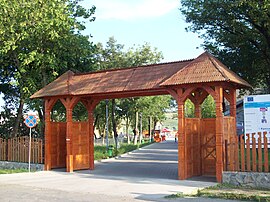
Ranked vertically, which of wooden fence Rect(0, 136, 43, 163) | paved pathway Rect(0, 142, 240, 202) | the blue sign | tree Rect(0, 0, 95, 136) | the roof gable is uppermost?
tree Rect(0, 0, 95, 136)

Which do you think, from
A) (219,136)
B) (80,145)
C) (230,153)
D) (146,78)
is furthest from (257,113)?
(80,145)

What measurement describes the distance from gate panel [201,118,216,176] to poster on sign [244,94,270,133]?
1.80m

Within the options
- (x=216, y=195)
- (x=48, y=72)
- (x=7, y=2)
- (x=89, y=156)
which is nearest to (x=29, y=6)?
(x=7, y=2)

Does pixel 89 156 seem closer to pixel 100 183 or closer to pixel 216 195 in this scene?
pixel 100 183

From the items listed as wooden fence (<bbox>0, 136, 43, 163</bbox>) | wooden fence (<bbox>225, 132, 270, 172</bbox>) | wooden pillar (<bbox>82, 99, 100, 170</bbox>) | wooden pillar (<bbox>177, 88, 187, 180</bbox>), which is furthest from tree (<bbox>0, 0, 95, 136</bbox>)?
wooden fence (<bbox>225, 132, 270, 172</bbox>)

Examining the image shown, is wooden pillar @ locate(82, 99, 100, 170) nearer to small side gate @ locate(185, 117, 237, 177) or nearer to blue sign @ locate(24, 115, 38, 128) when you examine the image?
blue sign @ locate(24, 115, 38, 128)

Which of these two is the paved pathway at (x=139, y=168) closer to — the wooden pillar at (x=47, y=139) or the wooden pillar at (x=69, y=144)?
the wooden pillar at (x=69, y=144)

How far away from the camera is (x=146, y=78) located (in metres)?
17.5

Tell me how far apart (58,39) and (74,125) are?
648cm

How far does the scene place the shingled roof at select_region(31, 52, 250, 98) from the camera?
603 inches

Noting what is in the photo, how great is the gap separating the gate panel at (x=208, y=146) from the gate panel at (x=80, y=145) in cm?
682

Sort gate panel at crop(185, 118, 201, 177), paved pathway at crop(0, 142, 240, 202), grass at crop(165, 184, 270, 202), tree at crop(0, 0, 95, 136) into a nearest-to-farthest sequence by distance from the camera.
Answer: grass at crop(165, 184, 270, 202)
paved pathway at crop(0, 142, 240, 202)
gate panel at crop(185, 118, 201, 177)
tree at crop(0, 0, 95, 136)

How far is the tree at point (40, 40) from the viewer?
2241cm

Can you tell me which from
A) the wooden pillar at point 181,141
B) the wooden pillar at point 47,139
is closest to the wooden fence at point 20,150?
the wooden pillar at point 47,139
